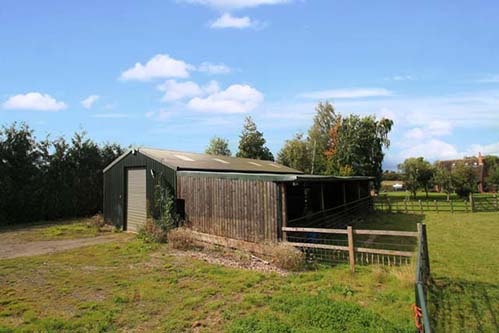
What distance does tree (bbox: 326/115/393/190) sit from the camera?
96.5 feet

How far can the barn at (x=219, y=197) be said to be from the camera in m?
9.18

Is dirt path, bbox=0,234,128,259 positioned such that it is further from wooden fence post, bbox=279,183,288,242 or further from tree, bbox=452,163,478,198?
tree, bbox=452,163,478,198

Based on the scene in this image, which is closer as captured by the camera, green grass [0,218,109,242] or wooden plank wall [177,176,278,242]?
wooden plank wall [177,176,278,242]

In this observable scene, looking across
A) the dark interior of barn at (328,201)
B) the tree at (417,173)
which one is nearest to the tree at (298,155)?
the tree at (417,173)

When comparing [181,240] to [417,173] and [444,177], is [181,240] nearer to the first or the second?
[444,177]

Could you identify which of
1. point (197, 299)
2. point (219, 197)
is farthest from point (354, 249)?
point (219, 197)

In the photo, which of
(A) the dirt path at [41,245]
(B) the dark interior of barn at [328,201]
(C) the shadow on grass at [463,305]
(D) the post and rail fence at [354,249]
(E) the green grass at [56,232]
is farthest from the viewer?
(B) the dark interior of barn at [328,201]

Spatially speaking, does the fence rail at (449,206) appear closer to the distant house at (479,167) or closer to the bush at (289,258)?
the bush at (289,258)

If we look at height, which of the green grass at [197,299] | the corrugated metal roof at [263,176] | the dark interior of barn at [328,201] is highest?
the corrugated metal roof at [263,176]

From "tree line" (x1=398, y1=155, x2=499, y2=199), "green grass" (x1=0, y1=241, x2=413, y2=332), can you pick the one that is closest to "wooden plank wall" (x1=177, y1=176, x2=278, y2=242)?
"green grass" (x1=0, y1=241, x2=413, y2=332)

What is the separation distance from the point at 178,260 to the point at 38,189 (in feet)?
49.4

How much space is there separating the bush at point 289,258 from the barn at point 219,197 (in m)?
1.00

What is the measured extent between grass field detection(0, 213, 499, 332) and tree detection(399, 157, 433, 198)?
2804cm

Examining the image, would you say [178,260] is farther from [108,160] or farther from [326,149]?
[326,149]
